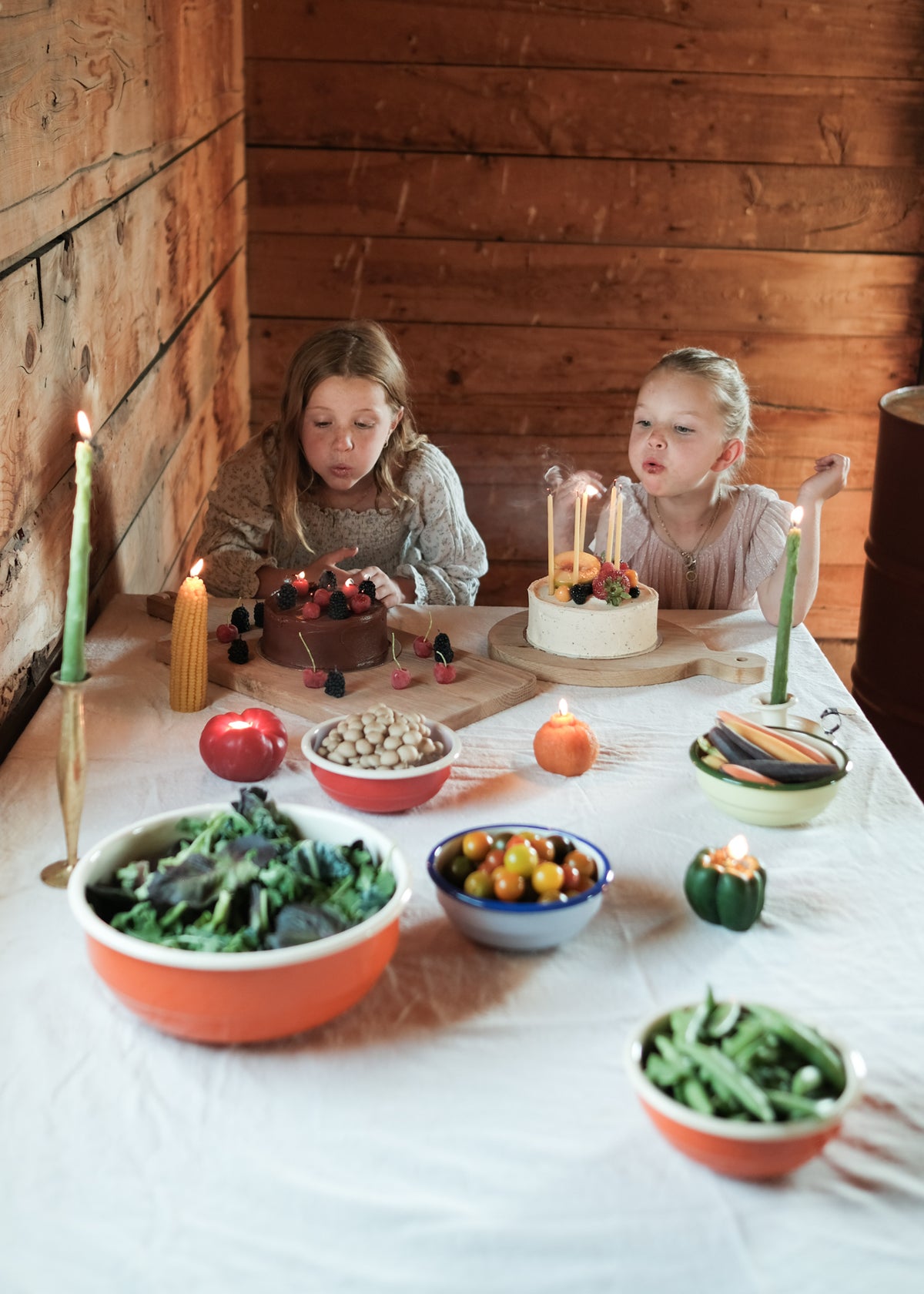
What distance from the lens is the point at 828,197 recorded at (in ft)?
10.5

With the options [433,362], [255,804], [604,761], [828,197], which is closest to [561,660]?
[604,761]

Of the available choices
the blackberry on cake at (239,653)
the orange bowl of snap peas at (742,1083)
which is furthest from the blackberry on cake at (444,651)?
the orange bowl of snap peas at (742,1083)

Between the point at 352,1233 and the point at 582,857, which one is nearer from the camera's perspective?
the point at 352,1233

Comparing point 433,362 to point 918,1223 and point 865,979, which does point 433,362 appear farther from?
point 918,1223

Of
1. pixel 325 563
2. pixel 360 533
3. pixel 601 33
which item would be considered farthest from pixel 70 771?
pixel 601 33

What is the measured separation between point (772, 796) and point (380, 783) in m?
0.38

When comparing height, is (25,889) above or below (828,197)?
below

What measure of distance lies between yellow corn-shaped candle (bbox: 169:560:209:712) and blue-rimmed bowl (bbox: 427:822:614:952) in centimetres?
55

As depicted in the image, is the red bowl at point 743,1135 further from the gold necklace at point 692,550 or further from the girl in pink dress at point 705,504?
the gold necklace at point 692,550

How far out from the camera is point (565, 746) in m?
1.30

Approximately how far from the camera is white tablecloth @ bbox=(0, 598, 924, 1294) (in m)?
0.70

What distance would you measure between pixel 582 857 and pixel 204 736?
18.2 inches

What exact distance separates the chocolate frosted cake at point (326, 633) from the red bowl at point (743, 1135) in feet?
2.84

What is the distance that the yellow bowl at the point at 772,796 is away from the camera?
1.19 m
